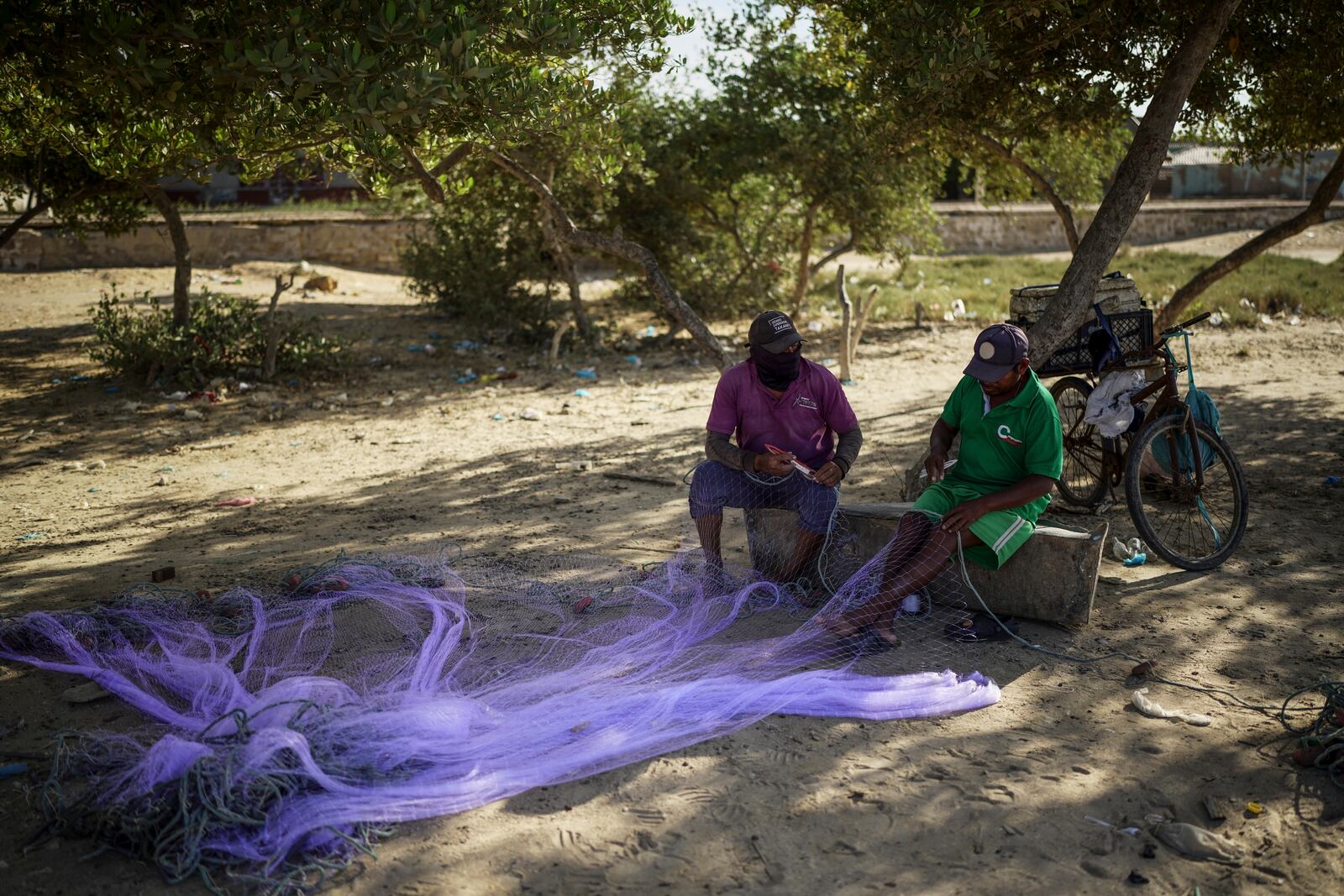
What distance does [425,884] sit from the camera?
2.80 meters

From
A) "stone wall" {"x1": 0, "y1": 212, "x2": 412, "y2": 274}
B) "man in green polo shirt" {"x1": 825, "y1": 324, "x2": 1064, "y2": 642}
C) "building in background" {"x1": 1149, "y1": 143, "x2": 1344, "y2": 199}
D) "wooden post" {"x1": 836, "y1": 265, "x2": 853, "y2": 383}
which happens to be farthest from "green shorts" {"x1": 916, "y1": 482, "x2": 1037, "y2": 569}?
"building in background" {"x1": 1149, "y1": 143, "x2": 1344, "y2": 199}

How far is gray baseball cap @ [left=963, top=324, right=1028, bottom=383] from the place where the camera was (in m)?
4.18

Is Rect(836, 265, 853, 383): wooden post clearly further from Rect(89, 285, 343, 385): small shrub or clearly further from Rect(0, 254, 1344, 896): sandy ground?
Rect(89, 285, 343, 385): small shrub

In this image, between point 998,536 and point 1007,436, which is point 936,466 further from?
point 998,536

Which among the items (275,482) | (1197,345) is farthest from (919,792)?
(1197,345)

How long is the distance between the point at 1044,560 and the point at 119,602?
163 inches

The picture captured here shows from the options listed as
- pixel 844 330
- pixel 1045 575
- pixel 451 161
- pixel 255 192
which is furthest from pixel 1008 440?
pixel 255 192

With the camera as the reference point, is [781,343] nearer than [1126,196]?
Yes

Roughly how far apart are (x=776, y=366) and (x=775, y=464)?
48 cm

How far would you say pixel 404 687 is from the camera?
369cm

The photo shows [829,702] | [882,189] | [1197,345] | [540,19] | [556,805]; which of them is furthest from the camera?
[882,189]

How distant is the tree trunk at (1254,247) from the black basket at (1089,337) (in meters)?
2.16

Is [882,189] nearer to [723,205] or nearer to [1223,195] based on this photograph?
[723,205]

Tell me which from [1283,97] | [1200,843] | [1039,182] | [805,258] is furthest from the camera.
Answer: [805,258]
